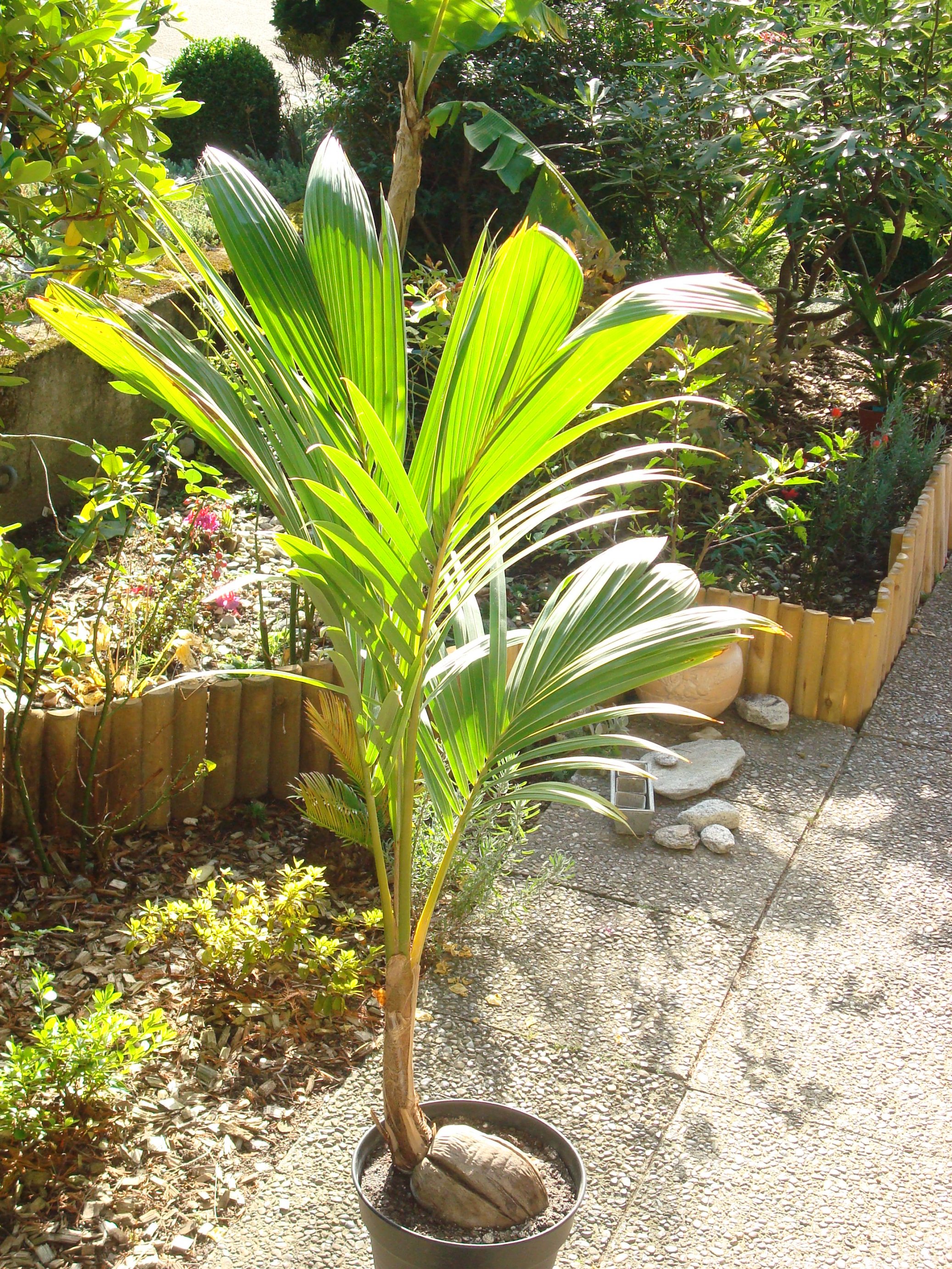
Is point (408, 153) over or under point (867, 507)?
over

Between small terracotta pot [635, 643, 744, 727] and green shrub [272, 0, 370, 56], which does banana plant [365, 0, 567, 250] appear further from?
green shrub [272, 0, 370, 56]

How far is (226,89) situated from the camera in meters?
11.5

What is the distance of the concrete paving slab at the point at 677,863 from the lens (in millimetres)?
3277

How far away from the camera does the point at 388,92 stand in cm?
711

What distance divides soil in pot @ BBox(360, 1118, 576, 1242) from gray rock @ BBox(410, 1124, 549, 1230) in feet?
0.04

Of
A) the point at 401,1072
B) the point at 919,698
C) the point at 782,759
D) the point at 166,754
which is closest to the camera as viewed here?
the point at 401,1072

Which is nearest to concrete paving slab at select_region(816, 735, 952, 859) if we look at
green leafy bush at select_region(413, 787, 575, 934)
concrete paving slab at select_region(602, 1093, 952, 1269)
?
green leafy bush at select_region(413, 787, 575, 934)

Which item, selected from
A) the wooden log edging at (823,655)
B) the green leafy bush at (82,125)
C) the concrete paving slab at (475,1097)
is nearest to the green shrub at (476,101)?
the wooden log edging at (823,655)

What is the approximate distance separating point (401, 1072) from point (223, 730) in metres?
1.76

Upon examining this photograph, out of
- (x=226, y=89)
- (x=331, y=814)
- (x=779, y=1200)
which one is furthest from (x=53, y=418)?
(x=226, y=89)

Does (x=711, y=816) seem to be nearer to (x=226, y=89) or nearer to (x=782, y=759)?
(x=782, y=759)

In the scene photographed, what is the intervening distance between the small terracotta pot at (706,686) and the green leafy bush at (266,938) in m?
1.68

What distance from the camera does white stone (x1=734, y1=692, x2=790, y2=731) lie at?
4.23 m

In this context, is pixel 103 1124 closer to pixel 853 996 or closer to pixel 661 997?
pixel 661 997
